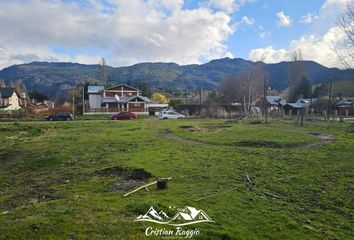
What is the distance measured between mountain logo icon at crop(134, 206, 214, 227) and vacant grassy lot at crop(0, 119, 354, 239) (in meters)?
0.21

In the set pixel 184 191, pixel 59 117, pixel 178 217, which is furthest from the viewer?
pixel 59 117

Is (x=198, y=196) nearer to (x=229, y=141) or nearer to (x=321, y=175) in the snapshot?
(x=321, y=175)

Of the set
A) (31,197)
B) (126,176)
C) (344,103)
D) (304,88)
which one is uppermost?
(304,88)

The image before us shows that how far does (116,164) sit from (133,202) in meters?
5.31

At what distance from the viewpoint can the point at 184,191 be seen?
832 centimetres

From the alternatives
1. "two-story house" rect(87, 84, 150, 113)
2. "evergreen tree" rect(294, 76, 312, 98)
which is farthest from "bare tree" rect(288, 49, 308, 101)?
"two-story house" rect(87, 84, 150, 113)

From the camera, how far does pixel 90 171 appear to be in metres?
11.5

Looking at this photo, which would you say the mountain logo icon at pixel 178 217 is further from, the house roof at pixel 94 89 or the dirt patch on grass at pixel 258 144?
the house roof at pixel 94 89

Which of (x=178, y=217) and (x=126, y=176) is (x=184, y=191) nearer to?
(x=178, y=217)

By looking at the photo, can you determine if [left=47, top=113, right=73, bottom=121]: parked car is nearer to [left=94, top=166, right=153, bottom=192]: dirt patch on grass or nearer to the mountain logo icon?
[left=94, top=166, right=153, bottom=192]: dirt patch on grass

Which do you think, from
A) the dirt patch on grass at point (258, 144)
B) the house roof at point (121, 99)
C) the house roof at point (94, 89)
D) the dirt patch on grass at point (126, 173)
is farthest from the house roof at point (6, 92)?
the dirt patch on grass at point (126, 173)

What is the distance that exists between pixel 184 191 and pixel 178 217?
2.04 metres

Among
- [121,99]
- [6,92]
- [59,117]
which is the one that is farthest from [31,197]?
[6,92]

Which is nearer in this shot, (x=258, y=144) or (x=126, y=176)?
(x=126, y=176)
